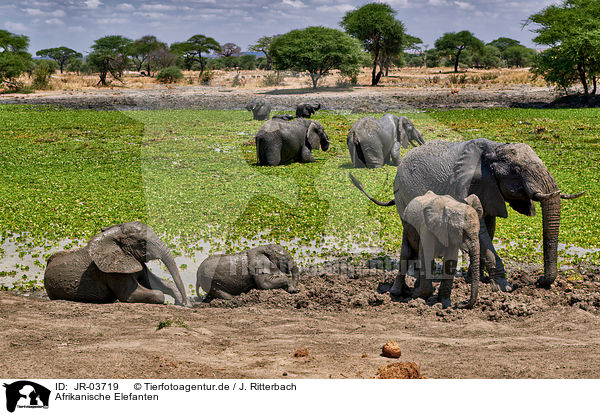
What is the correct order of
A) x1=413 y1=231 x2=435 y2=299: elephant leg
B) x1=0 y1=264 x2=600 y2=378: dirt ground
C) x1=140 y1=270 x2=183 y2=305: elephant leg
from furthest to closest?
x1=140 y1=270 x2=183 y2=305: elephant leg, x1=413 y1=231 x2=435 y2=299: elephant leg, x1=0 y1=264 x2=600 y2=378: dirt ground

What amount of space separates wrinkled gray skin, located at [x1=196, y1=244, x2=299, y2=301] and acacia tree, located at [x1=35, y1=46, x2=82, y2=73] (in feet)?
260

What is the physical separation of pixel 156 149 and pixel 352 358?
16.6 m

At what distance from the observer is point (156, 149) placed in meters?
20.9

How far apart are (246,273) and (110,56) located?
183 ft

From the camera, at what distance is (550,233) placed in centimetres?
778

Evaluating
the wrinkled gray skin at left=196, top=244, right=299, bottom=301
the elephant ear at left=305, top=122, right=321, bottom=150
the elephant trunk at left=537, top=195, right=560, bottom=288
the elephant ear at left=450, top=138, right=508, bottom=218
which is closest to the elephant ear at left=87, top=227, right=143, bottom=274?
the wrinkled gray skin at left=196, top=244, right=299, bottom=301

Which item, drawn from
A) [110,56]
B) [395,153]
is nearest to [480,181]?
[395,153]

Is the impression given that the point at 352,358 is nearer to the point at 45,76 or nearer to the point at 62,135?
the point at 62,135

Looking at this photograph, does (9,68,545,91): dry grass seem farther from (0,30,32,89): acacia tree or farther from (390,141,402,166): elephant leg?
(390,141,402,166): elephant leg

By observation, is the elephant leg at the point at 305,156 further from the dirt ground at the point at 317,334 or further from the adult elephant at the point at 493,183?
the dirt ground at the point at 317,334

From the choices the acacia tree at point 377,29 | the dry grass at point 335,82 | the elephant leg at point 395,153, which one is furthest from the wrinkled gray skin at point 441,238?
the acacia tree at point 377,29

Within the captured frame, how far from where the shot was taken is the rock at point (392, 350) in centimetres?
565
